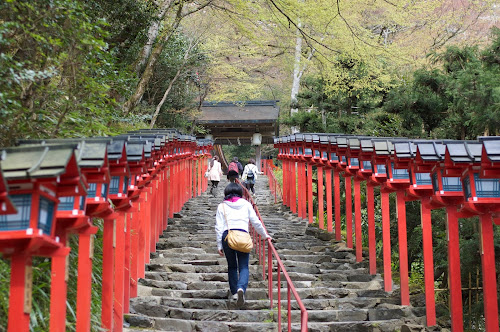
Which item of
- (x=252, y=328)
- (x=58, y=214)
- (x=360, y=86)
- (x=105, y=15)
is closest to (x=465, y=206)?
(x=252, y=328)

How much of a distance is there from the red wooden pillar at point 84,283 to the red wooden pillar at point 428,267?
532 cm

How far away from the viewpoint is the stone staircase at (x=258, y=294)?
8406 mm

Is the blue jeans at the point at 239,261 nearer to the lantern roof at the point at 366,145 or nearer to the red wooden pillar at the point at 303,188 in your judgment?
the lantern roof at the point at 366,145

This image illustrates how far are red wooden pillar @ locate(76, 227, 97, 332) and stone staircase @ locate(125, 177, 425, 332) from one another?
104 inches

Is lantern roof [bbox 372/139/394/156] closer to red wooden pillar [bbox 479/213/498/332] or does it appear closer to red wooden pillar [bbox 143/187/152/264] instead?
red wooden pillar [bbox 479/213/498/332]

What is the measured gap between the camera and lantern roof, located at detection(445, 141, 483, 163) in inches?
287

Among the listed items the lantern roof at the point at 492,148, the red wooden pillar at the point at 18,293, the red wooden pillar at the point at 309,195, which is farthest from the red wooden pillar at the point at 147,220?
the red wooden pillar at the point at 309,195

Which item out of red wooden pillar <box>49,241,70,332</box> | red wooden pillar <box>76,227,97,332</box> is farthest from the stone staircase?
red wooden pillar <box>49,241,70,332</box>

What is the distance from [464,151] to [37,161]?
216 inches

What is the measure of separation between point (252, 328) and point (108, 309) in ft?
7.73

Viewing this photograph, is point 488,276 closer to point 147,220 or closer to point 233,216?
point 233,216

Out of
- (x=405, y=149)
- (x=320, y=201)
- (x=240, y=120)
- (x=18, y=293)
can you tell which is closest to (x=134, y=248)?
(x=405, y=149)

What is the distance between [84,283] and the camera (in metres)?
5.54

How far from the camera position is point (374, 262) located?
1109 cm
